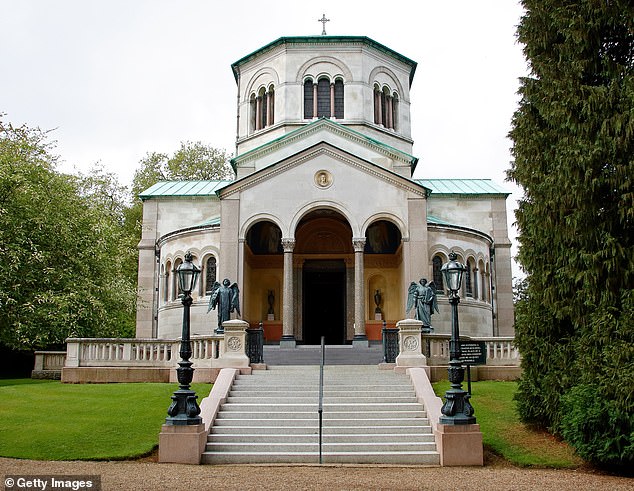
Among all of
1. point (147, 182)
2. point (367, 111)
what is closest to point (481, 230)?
point (367, 111)

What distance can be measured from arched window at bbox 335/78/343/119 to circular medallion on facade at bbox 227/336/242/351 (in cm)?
1550

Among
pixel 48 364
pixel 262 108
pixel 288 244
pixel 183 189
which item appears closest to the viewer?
pixel 48 364

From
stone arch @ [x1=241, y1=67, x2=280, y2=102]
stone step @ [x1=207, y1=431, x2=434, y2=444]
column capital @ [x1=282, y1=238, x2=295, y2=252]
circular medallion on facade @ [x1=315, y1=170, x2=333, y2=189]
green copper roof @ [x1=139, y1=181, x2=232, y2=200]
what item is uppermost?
stone arch @ [x1=241, y1=67, x2=280, y2=102]

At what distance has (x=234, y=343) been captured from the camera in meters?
18.4

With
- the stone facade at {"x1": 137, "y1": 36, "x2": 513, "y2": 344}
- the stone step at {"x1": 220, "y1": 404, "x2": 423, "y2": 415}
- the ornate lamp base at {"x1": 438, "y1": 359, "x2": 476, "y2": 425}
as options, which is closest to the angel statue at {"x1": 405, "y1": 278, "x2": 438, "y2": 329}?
the stone facade at {"x1": 137, "y1": 36, "x2": 513, "y2": 344}

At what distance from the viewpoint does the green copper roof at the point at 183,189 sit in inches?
1226

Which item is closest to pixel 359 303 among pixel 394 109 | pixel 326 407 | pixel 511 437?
pixel 326 407

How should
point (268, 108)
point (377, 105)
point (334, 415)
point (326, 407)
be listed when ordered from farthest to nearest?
1. point (268, 108)
2. point (377, 105)
3. point (326, 407)
4. point (334, 415)

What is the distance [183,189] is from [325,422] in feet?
65.7

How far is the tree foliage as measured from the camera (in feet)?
38.0

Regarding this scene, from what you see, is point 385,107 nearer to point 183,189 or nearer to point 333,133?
point 333,133

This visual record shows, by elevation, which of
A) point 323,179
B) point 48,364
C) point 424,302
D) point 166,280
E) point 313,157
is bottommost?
point 48,364

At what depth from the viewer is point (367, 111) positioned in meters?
31.1

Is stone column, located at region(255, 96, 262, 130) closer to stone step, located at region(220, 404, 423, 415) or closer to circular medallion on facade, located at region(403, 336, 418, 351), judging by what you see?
circular medallion on facade, located at region(403, 336, 418, 351)
